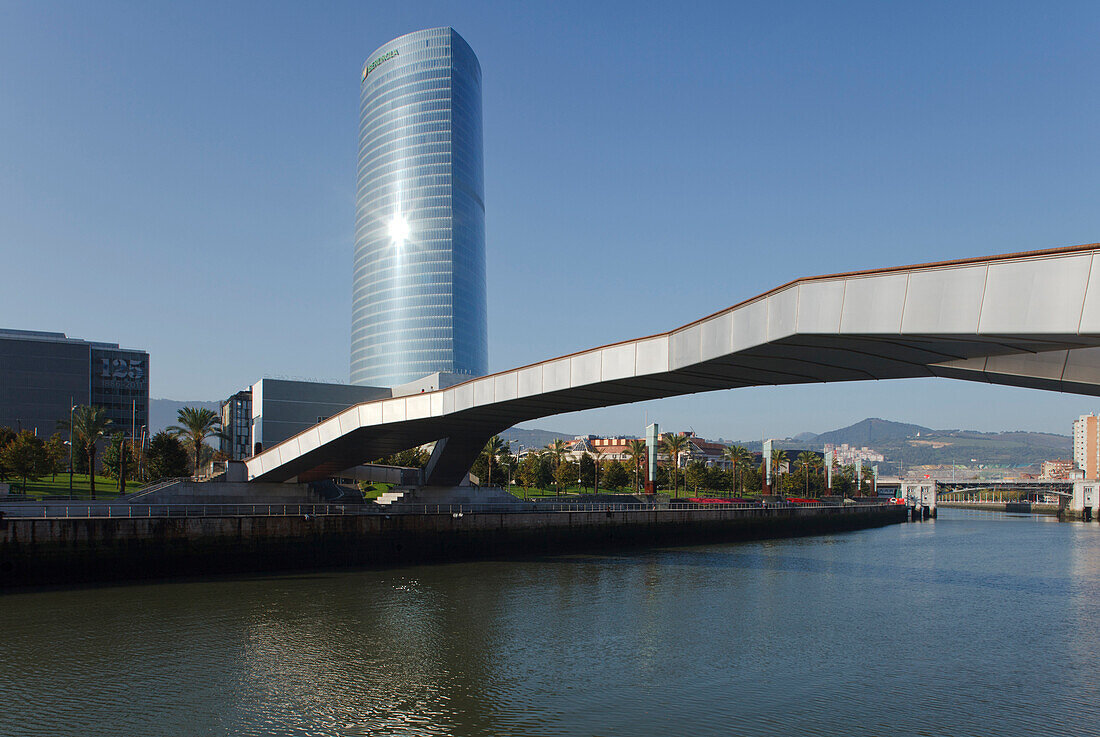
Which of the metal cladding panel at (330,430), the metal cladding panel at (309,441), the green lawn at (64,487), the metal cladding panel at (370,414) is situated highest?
the metal cladding panel at (370,414)

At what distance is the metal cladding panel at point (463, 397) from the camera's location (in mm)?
43969

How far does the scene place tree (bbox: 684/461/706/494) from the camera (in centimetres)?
11094

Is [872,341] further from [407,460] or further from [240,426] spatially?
[240,426]

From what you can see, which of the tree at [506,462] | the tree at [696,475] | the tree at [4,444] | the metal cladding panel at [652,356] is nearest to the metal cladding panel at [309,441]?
the tree at [4,444]

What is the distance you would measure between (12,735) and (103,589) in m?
18.8

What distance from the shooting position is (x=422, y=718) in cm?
1753

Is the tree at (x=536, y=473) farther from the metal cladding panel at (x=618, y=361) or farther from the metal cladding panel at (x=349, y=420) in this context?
the metal cladding panel at (x=618, y=361)

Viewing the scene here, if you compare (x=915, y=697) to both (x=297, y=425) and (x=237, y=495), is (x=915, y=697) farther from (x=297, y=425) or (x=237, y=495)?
(x=297, y=425)

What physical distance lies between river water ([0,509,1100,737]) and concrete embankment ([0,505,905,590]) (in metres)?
2.21

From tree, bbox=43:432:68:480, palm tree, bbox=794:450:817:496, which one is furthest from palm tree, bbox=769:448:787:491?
tree, bbox=43:432:68:480

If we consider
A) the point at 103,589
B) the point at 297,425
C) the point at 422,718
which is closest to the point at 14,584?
the point at 103,589

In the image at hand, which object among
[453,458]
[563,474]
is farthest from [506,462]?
[453,458]

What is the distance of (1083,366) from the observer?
20.5 m

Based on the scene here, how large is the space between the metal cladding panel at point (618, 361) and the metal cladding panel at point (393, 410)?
53.9 feet
